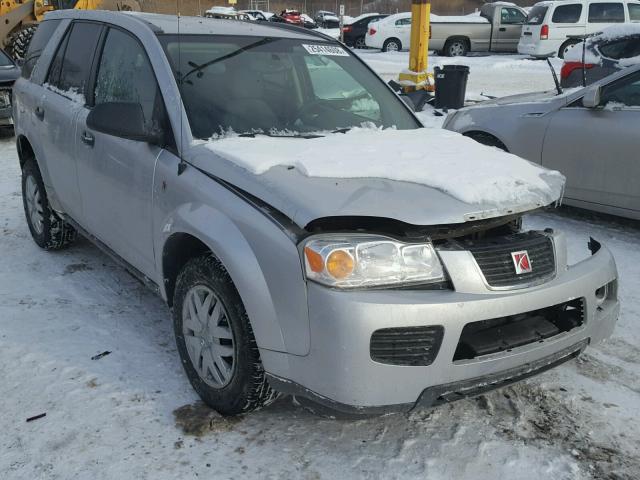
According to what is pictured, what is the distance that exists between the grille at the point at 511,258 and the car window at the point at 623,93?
3.31 metres

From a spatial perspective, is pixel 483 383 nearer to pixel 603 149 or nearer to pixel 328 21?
pixel 603 149

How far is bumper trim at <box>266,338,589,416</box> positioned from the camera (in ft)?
7.71

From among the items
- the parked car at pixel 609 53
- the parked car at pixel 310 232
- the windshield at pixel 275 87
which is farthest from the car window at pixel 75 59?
the parked car at pixel 609 53

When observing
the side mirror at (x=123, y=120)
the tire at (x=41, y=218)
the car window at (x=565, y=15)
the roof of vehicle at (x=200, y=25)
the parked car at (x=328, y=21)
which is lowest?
the tire at (x=41, y=218)

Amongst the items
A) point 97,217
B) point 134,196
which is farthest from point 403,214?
point 97,217

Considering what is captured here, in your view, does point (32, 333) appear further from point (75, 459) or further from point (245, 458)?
point (245, 458)

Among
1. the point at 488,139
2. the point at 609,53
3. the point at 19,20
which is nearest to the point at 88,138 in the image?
the point at 488,139

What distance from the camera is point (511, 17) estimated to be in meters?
23.2

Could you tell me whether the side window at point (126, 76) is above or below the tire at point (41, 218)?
above

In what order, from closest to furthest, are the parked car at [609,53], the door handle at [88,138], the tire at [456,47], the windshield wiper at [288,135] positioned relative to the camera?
the windshield wiper at [288,135], the door handle at [88,138], the parked car at [609,53], the tire at [456,47]

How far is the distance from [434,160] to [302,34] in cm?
158

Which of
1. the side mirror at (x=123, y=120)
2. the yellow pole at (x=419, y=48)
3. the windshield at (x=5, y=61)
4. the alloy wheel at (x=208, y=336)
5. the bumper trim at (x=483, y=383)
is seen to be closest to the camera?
the bumper trim at (x=483, y=383)

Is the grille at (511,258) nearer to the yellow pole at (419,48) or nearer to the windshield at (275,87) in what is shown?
the windshield at (275,87)

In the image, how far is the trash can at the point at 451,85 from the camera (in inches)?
426
